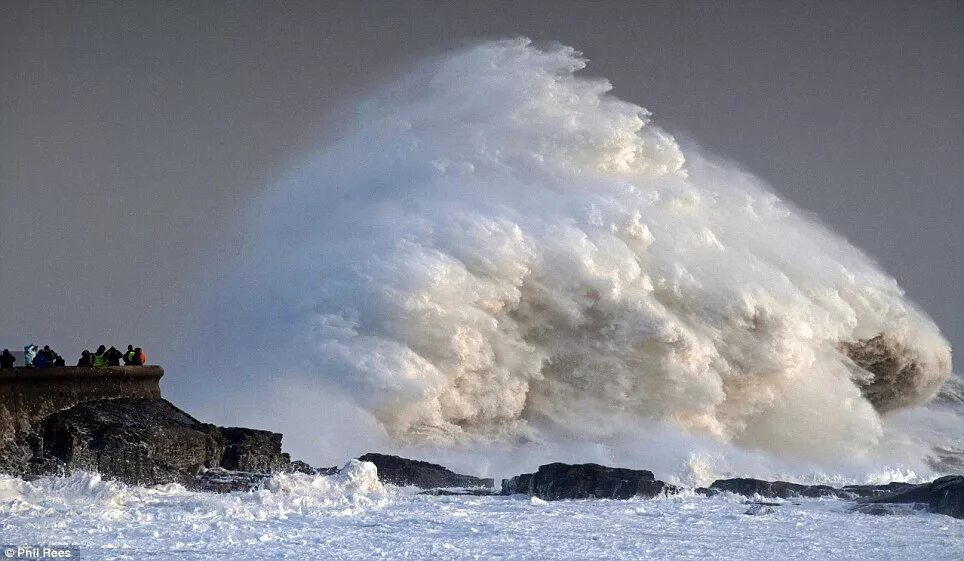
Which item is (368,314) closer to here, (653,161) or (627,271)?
(627,271)

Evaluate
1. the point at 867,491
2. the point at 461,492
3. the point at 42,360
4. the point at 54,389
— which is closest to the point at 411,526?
the point at 461,492

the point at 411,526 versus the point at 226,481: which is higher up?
the point at 226,481

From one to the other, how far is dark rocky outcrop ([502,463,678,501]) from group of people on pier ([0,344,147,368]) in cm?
601

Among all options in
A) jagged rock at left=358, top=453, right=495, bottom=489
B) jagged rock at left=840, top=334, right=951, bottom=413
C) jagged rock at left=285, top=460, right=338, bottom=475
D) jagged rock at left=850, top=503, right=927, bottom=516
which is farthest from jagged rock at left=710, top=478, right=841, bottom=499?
jagged rock at left=840, top=334, right=951, bottom=413

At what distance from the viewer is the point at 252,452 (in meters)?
20.8

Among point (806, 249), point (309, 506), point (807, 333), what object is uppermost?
point (806, 249)

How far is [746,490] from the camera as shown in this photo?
70.5 feet

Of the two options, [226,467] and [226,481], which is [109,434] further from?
[226,467]

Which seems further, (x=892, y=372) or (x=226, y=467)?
(x=892, y=372)

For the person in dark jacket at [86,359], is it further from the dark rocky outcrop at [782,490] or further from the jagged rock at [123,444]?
the dark rocky outcrop at [782,490]

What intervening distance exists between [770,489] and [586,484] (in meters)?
2.98

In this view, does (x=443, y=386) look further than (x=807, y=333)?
No

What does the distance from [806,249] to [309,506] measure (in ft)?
60.0

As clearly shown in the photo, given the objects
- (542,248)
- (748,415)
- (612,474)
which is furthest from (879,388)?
(612,474)
